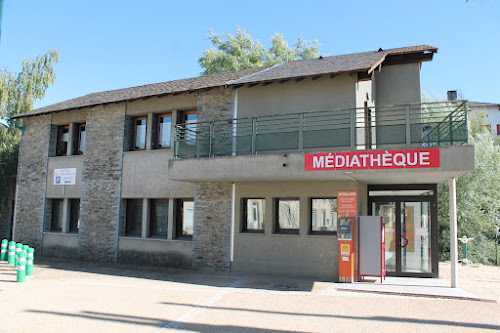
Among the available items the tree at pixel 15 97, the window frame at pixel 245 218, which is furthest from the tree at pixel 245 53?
the window frame at pixel 245 218

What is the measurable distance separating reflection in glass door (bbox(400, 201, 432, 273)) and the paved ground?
122 cm

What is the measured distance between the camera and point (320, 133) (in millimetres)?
10648

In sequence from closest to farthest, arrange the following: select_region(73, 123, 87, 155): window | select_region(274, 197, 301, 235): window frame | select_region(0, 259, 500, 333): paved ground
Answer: select_region(0, 259, 500, 333): paved ground < select_region(274, 197, 301, 235): window frame < select_region(73, 123, 87, 155): window

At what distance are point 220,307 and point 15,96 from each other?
22189 millimetres

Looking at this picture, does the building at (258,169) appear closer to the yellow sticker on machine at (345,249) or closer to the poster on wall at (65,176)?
the poster on wall at (65,176)

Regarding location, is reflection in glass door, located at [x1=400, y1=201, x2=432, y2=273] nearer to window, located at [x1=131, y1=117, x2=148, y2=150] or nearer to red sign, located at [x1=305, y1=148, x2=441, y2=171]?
red sign, located at [x1=305, y1=148, x2=441, y2=171]

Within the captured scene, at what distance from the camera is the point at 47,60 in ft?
87.2

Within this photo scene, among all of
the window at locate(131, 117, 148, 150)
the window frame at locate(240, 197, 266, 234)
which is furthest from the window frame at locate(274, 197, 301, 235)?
the window at locate(131, 117, 148, 150)

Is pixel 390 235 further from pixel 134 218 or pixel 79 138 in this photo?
pixel 79 138

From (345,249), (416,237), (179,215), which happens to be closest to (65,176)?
(179,215)

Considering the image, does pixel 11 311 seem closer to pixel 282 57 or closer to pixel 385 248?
pixel 385 248

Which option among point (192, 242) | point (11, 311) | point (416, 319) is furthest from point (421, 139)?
point (11, 311)

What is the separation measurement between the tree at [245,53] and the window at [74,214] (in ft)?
55.1

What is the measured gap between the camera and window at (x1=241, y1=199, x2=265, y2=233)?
40.3 feet
